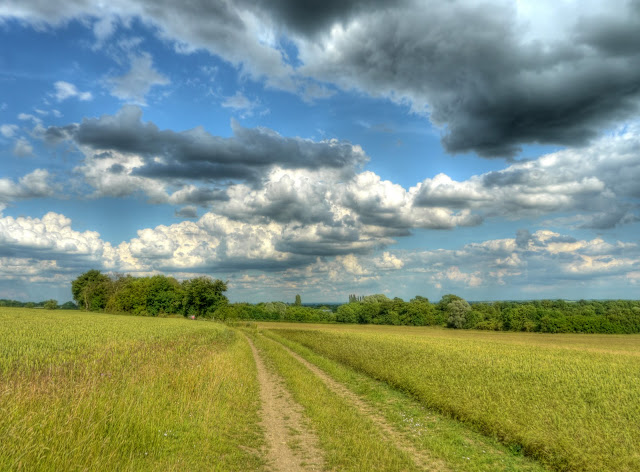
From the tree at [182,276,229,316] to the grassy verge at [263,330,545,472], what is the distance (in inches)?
3204

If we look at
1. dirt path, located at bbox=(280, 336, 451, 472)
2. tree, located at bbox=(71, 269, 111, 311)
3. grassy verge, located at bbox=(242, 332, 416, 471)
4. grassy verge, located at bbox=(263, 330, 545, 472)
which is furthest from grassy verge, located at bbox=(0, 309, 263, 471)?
tree, located at bbox=(71, 269, 111, 311)

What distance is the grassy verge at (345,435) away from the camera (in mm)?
8102

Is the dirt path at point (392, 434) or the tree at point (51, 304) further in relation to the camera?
the tree at point (51, 304)

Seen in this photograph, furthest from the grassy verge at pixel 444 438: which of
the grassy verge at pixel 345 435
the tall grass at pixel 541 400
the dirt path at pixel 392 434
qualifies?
the grassy verge at pixel 345 435

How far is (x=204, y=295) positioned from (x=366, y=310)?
174 feet

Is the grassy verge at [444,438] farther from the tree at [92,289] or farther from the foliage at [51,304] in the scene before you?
the foliage at [51,304]

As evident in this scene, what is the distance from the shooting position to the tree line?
72688 mm

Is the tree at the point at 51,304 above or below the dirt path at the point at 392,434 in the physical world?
below

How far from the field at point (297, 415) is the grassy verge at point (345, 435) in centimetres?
5

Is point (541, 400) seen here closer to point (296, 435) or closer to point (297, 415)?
point (297, 415)

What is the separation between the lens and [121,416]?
8523 millimetres

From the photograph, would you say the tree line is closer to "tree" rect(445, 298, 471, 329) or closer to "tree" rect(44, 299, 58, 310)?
"tree" rect(445, 298, 471, 329)

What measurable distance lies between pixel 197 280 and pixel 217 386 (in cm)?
8489

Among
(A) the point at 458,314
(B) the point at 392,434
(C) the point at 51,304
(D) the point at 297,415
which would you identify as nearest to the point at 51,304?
(C) the point at 51,304
